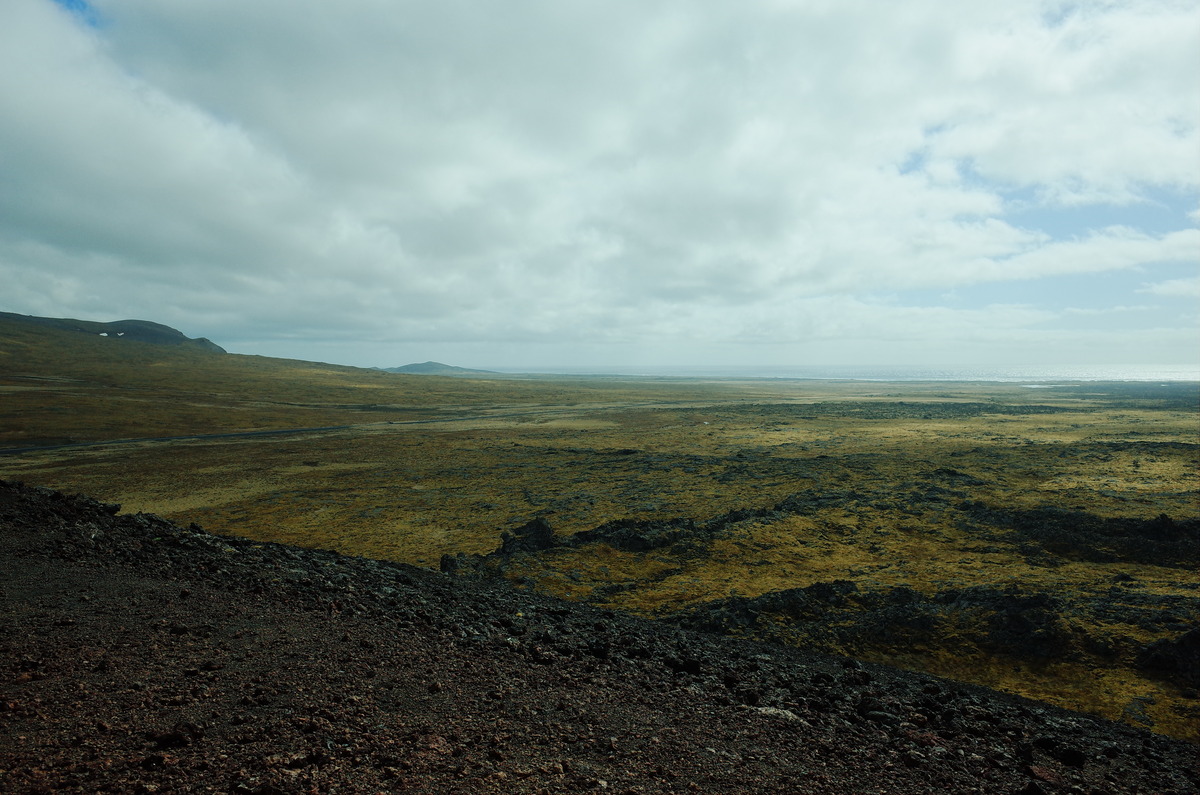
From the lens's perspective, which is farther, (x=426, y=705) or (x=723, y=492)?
(x=723, y=492)

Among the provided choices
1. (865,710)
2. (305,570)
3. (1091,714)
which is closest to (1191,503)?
(1091,714)

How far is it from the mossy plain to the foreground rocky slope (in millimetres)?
4186

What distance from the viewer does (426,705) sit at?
797cm

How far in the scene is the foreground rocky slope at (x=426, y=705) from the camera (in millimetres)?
6352

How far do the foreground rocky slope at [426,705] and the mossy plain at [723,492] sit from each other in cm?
419

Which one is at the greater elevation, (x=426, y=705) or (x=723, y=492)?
(x=426, y=705)

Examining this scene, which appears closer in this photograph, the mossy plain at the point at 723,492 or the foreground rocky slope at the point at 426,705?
the foreground rocky slope at the point at 426,705

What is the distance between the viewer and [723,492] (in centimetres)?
3384

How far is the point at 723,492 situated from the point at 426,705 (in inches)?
1093

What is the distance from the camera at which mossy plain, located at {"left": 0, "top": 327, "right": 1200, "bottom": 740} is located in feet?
53.2

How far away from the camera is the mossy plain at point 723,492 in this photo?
1622 centimetres

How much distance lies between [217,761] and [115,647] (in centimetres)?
401

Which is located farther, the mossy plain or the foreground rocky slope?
the mossy plain

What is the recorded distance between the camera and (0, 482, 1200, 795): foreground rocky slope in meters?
6.35
